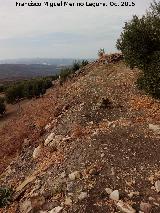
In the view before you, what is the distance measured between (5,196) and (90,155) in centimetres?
389

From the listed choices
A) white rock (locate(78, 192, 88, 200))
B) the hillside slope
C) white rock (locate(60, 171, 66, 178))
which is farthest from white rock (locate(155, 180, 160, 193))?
white rock (locate(60, 171, 66, 178))

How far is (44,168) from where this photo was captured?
16750 mm

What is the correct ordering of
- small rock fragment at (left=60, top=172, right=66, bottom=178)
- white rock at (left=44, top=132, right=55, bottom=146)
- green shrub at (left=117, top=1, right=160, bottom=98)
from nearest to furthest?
1. small rock fragment at (left=60, top=172, right=66, bottom=178)
2. white rock at (left=44, top=132, right=55, bottom=146)
3. green shrub at (left=117, top=1, right=160, bottom=98)

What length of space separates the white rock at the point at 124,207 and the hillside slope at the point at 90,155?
32 mm

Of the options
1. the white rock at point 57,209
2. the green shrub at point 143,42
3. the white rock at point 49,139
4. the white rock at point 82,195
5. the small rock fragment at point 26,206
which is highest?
the green shrub at point 143,42

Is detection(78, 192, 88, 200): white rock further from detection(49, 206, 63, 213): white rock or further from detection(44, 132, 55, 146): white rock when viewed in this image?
detection(44, 132, 55, 146): white rock

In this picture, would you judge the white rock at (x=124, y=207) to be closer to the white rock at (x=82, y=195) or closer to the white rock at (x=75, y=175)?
the white rock at (x=82, y=195)

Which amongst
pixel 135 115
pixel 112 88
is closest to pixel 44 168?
pixel 135 115

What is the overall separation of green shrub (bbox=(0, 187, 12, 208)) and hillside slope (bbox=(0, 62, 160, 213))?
273 millimetres

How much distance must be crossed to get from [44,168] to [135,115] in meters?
5.65

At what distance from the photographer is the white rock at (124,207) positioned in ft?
41.6

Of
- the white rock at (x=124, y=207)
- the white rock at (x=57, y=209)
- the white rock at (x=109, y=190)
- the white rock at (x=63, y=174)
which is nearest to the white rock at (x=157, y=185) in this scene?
the white rock at (x=124, y=207)

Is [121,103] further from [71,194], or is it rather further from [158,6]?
[71,194]

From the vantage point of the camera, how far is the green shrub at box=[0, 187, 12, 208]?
51.3 feet
